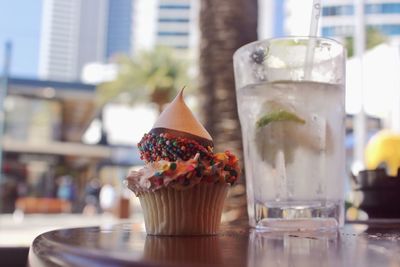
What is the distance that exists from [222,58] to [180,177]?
2733mm

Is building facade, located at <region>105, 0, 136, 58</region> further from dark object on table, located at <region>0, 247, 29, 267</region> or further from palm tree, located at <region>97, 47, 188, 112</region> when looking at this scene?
dark object on table, located at <region>0, 247, 29, 267</region>

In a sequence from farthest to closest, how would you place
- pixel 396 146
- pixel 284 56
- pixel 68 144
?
1. pixel 68 144
2. pixel 396 146
3. pixel 284 56

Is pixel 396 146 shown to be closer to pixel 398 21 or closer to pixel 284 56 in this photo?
pixel 284 56

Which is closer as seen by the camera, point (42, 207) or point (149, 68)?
point (42, 207)

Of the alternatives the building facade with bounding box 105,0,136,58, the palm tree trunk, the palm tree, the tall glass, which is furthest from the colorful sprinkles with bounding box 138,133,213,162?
the building facade with bounding box 105,0,136,58

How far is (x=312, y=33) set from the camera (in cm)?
109

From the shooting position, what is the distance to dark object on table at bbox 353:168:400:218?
1.45 meters

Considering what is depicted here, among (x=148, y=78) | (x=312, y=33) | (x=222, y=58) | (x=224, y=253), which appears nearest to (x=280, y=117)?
(x=312, y=33)

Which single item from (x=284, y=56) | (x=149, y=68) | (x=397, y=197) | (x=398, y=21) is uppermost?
(x=398, y=21)

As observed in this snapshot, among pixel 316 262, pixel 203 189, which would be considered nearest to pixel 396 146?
pixel 203 189

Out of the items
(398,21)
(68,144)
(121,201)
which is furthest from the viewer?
(398,21)

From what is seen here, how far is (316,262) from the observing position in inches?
20.2

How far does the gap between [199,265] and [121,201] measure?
1137 centimetres

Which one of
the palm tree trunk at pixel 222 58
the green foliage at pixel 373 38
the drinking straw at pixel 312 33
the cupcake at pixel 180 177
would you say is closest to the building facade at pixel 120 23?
the green foliage at pixel 373 38
